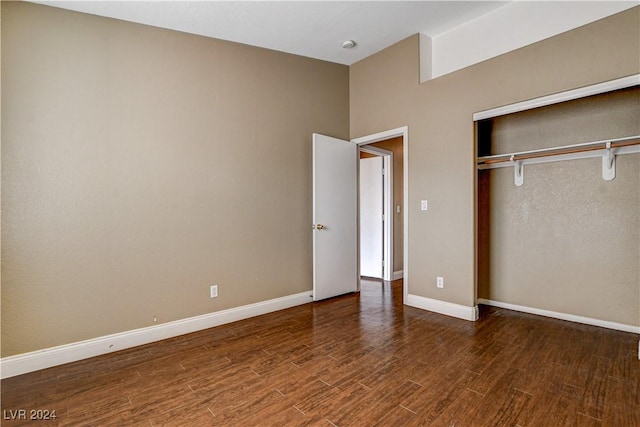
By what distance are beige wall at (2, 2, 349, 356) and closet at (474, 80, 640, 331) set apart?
93.1 inches

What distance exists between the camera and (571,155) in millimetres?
3188

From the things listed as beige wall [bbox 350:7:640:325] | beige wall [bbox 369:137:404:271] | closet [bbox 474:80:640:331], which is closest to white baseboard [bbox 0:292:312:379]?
beige wall [bbox 350:7:640:325]

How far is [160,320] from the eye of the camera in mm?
2961

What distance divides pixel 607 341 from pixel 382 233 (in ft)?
9.65

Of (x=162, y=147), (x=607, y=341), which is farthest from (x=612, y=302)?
(x=162, y=147)

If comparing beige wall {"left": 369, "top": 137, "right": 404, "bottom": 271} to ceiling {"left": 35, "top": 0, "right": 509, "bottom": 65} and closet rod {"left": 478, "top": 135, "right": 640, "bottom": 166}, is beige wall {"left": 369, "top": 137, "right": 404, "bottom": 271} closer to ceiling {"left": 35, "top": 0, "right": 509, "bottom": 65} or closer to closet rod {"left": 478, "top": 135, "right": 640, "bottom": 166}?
closet rod {"left": 478, "top": 135, "right": 640, "bottom": 166}

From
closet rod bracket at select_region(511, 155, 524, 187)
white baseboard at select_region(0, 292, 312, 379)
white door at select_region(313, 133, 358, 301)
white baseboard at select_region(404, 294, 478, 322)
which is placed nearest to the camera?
white baseboard at select_region(0, 292, 312, 379)

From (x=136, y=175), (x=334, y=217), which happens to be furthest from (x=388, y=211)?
(x=136, y=175)

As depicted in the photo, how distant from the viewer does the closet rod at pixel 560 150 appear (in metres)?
2.78

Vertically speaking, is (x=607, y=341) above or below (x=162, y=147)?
below

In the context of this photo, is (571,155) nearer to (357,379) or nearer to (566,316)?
(566,316)

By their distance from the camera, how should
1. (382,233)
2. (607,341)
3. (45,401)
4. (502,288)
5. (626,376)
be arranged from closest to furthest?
1. (45,401)
2. (626,376)
3. (607,341)
4. (502,288)
5. (382,233)

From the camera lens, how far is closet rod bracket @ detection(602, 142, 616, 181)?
2.94 metres

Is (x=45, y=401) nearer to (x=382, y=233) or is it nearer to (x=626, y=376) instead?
(x=626, y=376)
